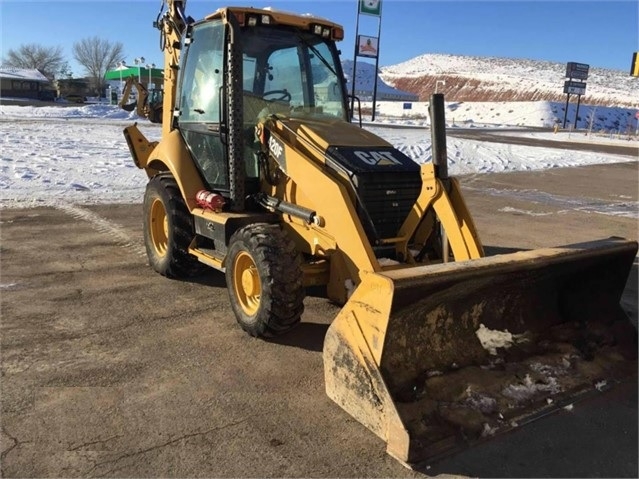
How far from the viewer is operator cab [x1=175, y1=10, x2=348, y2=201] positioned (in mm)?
5051

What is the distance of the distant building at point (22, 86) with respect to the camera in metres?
66.4

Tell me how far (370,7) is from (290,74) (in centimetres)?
3748

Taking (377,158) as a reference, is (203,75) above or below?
above

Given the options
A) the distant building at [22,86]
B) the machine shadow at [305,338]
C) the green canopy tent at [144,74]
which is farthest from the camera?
the distant building at [22,86]

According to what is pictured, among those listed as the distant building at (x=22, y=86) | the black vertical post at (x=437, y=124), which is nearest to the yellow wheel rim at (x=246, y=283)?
the black vertical post at (x=437, y=124)

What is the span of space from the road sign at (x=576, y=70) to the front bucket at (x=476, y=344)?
61.7 m

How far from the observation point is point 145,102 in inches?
296

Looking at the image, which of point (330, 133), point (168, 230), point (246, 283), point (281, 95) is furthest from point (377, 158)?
point (168, 230)

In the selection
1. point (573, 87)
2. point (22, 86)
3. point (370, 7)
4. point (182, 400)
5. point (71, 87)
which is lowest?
point (182, 400)

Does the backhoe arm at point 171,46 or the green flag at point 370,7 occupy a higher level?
the green flag at point 370,7

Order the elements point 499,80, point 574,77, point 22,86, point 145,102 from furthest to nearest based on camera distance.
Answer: point 499,80, point 22,86, point 574,77, point 145,102

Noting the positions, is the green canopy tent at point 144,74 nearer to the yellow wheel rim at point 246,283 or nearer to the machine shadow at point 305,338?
the yellow wheel rim at point 246,283

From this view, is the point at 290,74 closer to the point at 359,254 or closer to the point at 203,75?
the point at 203,75

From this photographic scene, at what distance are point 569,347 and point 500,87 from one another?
10712 centimetres
